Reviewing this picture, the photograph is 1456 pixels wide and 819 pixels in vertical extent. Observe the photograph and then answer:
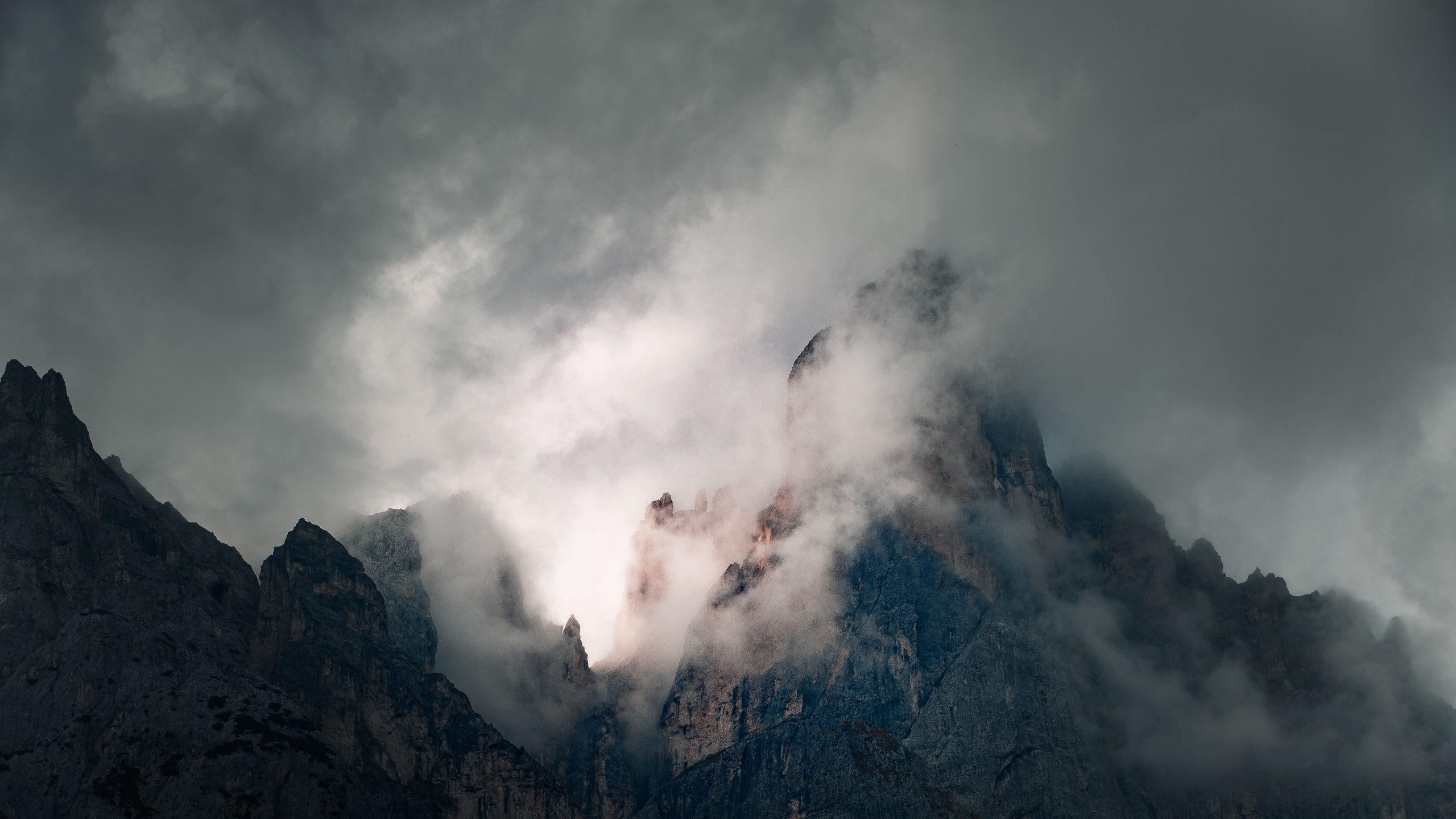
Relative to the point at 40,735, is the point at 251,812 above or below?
below

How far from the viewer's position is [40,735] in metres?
→ 198

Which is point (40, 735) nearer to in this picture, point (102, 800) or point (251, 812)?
point (102, 800)

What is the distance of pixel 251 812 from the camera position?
19900cm

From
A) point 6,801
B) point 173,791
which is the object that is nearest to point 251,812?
point 173,791

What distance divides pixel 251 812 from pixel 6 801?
1368 inches

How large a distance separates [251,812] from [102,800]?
2186 centimetres

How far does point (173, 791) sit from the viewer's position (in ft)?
646

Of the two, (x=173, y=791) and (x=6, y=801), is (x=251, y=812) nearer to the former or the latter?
(x=173, y=791)

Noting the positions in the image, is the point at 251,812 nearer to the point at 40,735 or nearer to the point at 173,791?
the point at 173,791

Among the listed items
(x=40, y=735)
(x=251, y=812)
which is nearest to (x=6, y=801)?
(x=40, y=735)

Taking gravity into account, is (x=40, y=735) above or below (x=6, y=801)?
above

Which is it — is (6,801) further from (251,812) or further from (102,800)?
(251,812)

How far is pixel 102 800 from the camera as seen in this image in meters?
193

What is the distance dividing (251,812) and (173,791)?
12.3 meters
